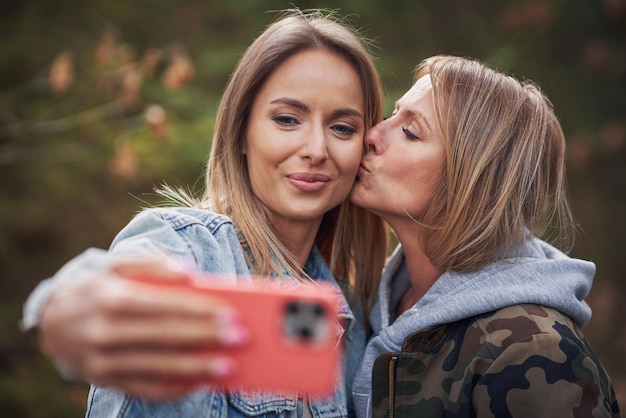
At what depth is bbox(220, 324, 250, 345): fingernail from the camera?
1310 mm

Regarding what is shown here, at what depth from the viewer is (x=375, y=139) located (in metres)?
2.95

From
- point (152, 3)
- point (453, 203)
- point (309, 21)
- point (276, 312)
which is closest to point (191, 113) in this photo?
point (152, 3)

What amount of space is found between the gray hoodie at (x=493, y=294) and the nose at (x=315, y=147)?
2.35 ft

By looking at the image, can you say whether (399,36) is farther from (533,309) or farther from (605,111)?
(533,309)

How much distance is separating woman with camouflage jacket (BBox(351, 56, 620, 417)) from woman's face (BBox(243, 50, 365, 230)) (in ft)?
0.73

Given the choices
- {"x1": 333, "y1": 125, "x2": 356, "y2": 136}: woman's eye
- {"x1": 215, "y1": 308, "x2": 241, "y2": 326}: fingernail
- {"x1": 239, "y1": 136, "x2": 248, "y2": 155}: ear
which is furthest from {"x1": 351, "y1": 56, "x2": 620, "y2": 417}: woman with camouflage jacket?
{"x1": 215, "y1": 308, "x2": 241, "y2": 326}: fingernail

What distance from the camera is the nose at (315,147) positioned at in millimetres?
2680

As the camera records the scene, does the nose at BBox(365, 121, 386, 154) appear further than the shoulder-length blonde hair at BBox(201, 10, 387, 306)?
Yes

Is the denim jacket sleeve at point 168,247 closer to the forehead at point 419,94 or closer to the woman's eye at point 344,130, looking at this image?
the woman's eye at point 344,130

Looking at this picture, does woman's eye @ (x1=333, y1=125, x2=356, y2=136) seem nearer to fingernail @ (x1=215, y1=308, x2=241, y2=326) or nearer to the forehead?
the forehead

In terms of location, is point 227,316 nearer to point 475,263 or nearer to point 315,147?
point 315,147

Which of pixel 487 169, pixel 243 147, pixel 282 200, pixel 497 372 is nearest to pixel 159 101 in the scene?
pixel 243 147

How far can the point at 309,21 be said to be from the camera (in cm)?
290

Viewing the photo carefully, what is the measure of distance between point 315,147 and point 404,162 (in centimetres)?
42
